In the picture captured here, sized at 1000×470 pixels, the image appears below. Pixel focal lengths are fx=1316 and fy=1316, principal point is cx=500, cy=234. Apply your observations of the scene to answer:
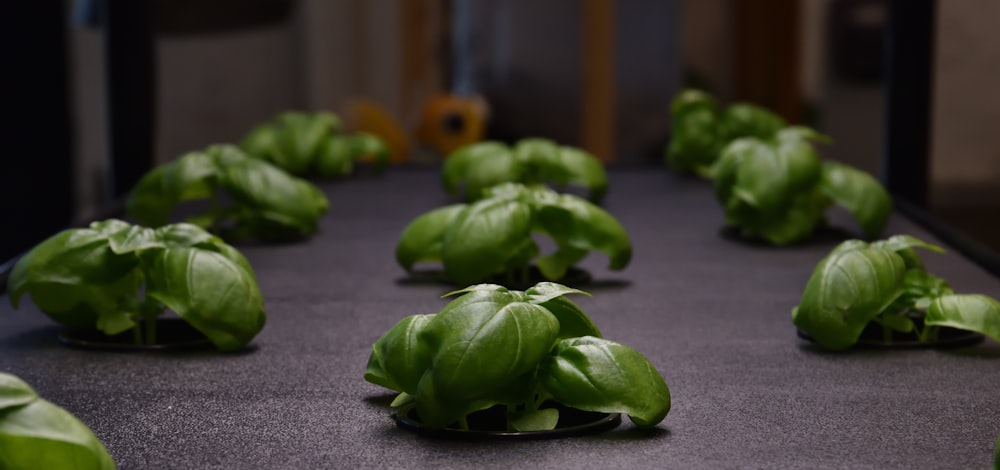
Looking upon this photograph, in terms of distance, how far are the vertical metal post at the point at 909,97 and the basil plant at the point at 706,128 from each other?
19cm

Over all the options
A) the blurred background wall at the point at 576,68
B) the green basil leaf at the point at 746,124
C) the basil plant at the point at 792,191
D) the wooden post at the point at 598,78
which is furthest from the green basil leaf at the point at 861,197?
the wooden post at the point at 598,78

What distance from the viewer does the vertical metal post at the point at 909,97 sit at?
78.8 inches

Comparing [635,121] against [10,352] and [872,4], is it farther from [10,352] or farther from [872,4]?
[10,352]

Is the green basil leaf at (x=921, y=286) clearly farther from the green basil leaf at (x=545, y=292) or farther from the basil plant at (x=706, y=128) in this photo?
the basil plant at (x=706, y=128)

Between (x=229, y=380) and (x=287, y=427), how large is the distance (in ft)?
0.51

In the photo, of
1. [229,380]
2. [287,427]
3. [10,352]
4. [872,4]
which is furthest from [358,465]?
[872,4]

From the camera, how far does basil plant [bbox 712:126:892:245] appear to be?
150cm

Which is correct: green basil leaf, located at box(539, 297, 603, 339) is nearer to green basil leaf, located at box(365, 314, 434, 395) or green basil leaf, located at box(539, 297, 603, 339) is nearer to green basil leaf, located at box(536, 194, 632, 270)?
green basil leaf, located at box(365, 314, 434, 395)

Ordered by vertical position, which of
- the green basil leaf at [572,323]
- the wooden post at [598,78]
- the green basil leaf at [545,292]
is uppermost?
the green basil leaf at [545,292]

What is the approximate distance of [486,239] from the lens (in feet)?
3.90

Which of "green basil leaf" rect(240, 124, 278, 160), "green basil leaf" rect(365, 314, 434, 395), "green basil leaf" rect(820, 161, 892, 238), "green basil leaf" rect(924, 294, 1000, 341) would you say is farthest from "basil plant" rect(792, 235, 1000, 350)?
"green basil leaf" rect(240, 124, 278, 160)

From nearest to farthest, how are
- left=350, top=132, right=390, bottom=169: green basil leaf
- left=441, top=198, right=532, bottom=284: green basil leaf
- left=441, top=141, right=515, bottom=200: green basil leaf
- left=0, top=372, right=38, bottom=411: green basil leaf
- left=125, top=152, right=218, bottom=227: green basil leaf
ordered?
left=0, top=372, right=38, bottom=411: green basil leaf, left=441, top=198, right=532, bottom=284: green basil leaf, left=125, top=152, right=218, bottom=227: green basil leaf, left=441, top=141, right=515, bottom=200: green basil leaf, left=350, top=132, right=390, bottom=169: green basil leaf

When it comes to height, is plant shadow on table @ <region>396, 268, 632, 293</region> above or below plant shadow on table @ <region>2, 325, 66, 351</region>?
below

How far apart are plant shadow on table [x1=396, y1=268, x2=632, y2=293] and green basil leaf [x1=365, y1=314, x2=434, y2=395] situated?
0.46 meters
